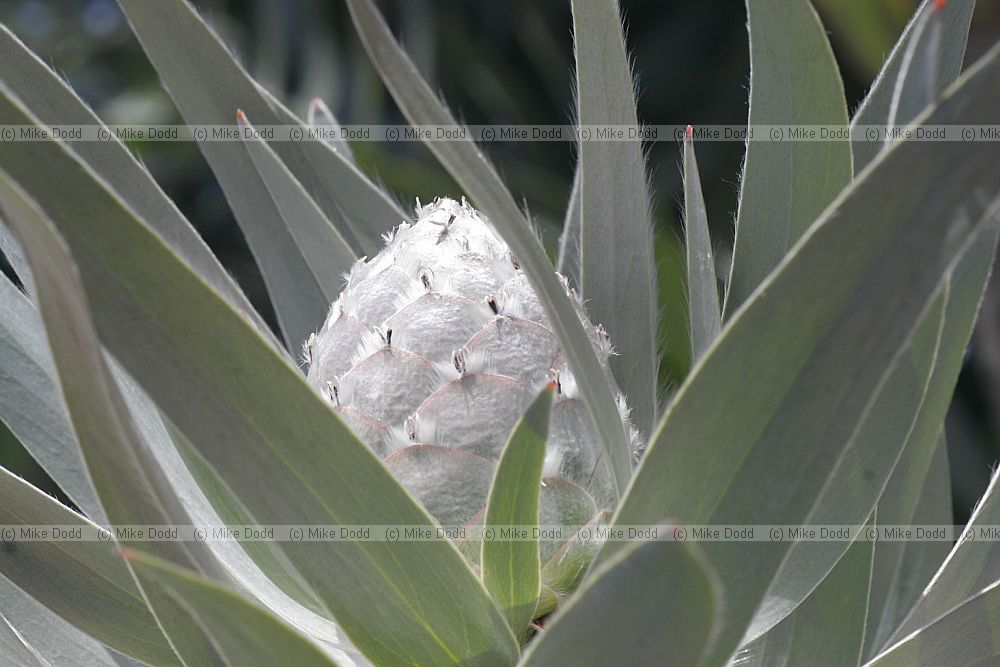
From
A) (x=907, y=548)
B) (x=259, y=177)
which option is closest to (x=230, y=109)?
(x=259, y=177)

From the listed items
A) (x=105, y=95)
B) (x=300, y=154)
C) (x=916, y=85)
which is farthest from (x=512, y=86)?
(x=916, y=85)

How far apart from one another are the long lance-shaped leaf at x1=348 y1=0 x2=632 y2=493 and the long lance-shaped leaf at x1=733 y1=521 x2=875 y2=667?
225mm

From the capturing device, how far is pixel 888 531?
0.65 meters

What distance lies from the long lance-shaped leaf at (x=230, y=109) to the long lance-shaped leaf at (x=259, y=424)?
296 millimetres

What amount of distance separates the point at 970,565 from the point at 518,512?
0.27 meters

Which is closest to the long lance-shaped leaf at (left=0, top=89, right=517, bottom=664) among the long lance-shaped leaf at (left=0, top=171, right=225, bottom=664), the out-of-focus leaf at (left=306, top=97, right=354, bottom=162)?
the long lance-shaped leaf at (left=0, top=171, right=225, bottom=664)

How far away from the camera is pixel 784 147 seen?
525 mm

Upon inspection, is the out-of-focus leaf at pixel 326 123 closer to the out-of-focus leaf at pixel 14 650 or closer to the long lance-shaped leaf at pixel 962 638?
the out-of-focus leaf at pixel 14 650

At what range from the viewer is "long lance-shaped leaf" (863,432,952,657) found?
64cm

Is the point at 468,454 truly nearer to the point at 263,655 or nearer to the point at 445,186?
the point at 263,655

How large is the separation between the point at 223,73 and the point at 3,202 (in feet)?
1.22

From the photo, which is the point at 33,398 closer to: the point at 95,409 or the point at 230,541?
the point at 230,541

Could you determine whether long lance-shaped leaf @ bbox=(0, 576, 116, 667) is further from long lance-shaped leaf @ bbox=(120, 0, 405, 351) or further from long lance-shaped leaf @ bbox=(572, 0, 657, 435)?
long lance-shaped leaf @ bbox=(572, 0, 657, 435)

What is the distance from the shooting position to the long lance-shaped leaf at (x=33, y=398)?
57cm
